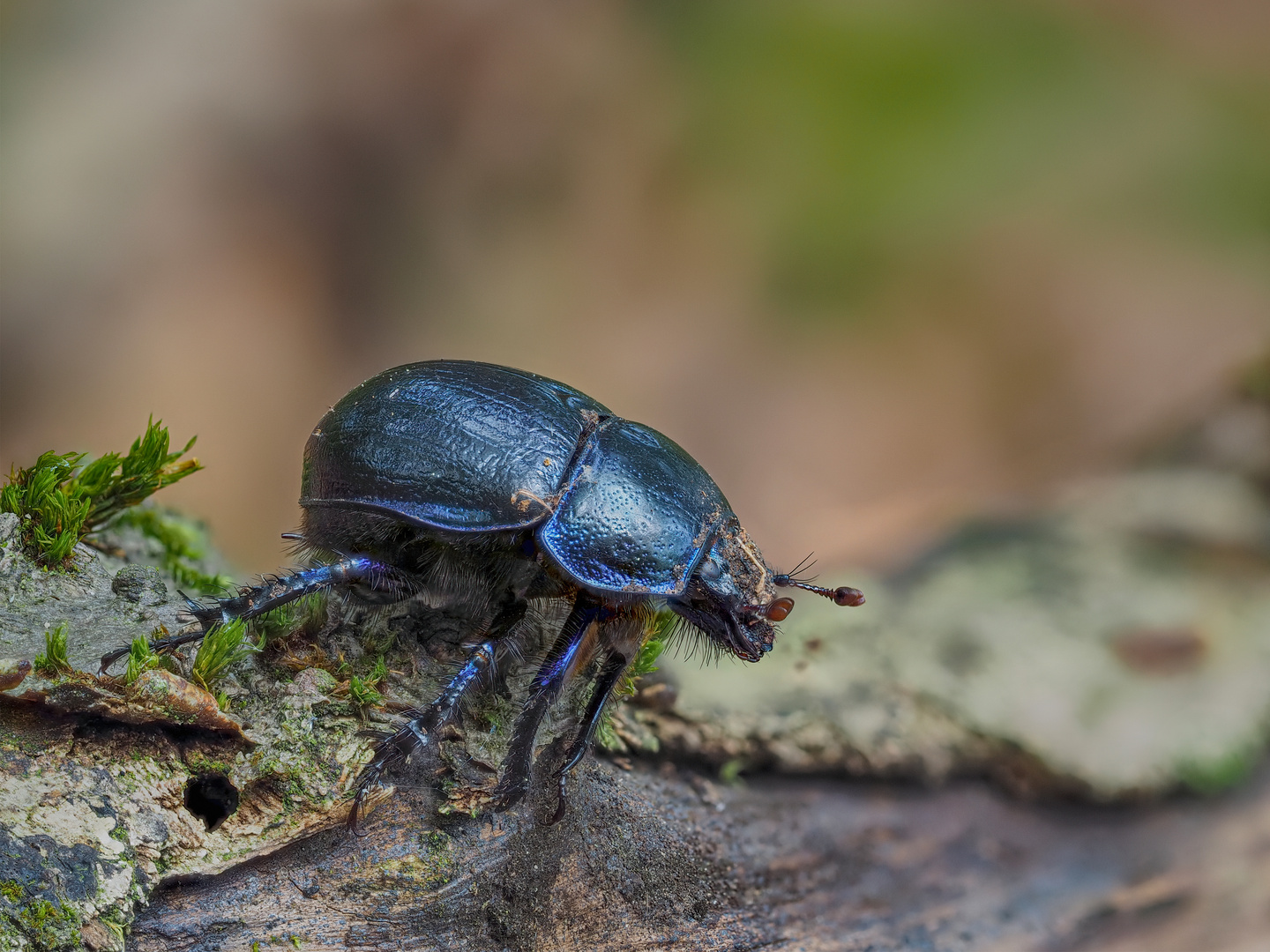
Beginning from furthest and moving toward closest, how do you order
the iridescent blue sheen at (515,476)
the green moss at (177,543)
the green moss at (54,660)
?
the green moss at (177,543)
the iridescent blue sheen at (515,476)
the green moss at (54,660)

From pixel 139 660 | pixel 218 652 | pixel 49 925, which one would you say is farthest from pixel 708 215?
pixel 49 925

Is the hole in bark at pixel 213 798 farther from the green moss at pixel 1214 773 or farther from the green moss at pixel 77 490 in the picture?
the green moss at pixel 1214 773

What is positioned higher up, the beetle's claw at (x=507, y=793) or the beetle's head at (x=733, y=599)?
the beetle's head at (x=733, y=599)

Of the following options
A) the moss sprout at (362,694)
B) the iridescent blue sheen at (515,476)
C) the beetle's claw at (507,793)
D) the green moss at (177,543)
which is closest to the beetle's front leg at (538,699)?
the beetle's claw at (507,793)

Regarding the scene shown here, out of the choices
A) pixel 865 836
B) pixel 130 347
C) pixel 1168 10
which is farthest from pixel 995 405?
pixel 130 347

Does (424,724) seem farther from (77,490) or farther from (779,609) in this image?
(77,490)

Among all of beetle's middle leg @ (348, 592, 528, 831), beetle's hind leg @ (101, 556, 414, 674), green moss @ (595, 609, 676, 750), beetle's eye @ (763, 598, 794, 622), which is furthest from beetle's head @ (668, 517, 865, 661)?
beetle's hind leg @ (101, 556, 414, 674)

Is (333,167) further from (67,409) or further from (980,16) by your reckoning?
(980,16)
